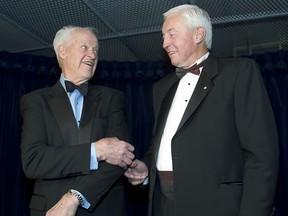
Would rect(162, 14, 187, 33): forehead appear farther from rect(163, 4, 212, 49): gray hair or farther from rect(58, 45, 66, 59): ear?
rect(58, 45, 66, 59): ear

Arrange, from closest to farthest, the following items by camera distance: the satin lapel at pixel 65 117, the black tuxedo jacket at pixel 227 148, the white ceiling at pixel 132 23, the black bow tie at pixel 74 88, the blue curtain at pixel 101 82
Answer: the black tuxedo jacket at pixel 227 148 → the satin lapel at pixel 65 117 → the black bow tie at pixel 74 88 → the white ceiling at pixel 132 23 → the blue curtain at pixel 101 82

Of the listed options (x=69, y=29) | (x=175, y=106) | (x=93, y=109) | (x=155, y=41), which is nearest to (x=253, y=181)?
(x=175, y=106)

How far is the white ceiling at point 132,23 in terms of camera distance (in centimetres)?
255

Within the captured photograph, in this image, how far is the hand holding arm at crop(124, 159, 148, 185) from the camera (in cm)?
183

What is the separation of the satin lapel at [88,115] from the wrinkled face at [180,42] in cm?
45

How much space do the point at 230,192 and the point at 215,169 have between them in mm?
110

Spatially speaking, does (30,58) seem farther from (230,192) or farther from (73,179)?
(230,192)

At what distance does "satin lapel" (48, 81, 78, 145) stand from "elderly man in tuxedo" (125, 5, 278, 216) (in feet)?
1.33

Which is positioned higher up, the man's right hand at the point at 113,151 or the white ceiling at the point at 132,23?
the white ceiling at the point at 132,23

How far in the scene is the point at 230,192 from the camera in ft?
4.87

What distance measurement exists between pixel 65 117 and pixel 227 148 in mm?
755

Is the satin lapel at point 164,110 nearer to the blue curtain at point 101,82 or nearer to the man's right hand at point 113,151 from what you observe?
the man's right hand at point 113,151

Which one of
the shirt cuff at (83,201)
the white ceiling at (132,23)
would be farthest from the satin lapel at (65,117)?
the white ceiling at (132,23)

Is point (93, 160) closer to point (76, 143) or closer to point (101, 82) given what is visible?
point (76, 143)
